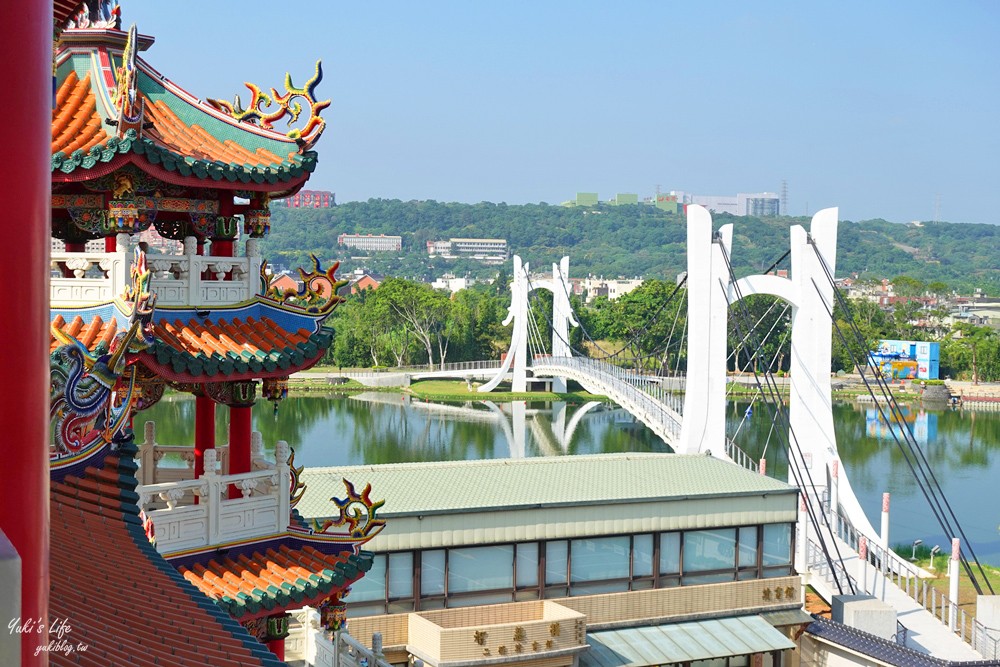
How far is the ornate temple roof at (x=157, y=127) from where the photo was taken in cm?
679

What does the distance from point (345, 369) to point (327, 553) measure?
2264 inches

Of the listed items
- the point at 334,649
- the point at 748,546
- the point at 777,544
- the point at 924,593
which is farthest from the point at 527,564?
the point at 924,593

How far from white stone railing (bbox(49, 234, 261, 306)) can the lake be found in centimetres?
2136

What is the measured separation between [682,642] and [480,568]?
2.38 metres

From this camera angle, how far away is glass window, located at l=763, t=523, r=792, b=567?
1470 centimetres

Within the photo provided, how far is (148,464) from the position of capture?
851cm

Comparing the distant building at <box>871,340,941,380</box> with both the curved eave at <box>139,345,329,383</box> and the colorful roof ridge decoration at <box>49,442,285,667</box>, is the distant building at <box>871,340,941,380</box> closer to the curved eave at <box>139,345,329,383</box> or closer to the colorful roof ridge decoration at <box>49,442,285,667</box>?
the curved eave at <box>139,345,329,383</box>

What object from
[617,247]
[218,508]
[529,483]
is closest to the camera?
[218,508]

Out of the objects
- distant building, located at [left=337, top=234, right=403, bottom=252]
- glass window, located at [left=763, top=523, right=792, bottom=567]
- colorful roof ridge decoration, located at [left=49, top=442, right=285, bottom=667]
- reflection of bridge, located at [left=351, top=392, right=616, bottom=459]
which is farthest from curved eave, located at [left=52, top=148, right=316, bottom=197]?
distant building, located at [left=337, top=234, right=403, bottom=252]

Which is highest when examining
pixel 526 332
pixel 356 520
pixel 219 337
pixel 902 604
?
pixel 219 337

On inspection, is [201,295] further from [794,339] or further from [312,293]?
[794,339]

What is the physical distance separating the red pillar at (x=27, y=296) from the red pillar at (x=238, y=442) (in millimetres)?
5173

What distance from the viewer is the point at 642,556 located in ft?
45.8

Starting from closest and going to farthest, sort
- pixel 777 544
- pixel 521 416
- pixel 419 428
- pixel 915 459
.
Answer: pixel 777 544, pixel 915 459, pixel 419 428, pixel 521 416
